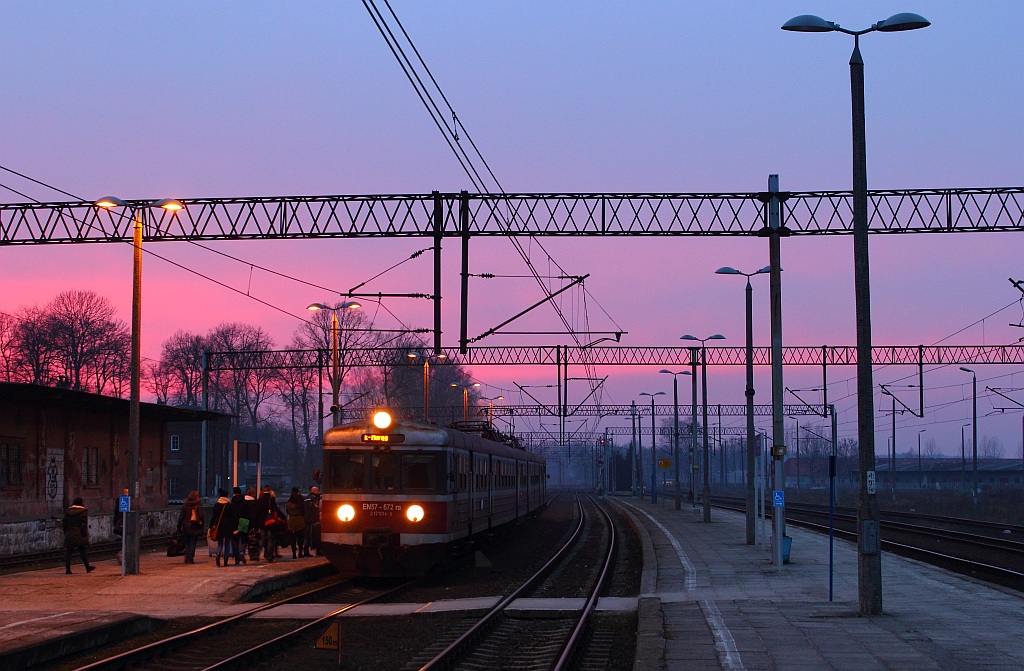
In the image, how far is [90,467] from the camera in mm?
38469

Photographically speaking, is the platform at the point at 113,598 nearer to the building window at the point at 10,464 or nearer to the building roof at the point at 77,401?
the building roof at the point at 77,401

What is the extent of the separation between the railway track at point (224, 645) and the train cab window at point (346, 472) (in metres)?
4.12

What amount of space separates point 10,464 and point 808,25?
87.7ft

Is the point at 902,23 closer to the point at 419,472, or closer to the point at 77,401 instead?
the point at 419,472

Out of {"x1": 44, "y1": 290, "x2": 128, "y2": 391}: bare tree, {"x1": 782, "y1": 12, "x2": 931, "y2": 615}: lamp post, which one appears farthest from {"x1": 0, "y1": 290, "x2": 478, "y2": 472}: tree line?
{"x1": 782, "y1": 12, "x2": 931, "y2": 615}: lamp post

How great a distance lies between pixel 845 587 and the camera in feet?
61.4

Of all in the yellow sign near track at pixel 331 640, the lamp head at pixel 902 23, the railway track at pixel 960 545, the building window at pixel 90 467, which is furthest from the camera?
the building window at pixel 90 467

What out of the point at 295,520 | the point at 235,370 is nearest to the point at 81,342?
the point at 235,370

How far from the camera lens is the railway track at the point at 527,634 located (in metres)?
12.5

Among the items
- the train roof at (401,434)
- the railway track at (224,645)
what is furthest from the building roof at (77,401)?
the railway track at (224,645)

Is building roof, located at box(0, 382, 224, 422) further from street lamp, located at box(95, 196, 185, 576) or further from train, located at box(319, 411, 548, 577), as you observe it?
train, located at box(319, 411, 548, 577)

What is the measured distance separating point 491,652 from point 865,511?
17.1 feet

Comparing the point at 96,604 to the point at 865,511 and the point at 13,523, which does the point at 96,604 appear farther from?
the point at 13,523

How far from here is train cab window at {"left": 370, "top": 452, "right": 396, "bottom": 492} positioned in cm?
2116
